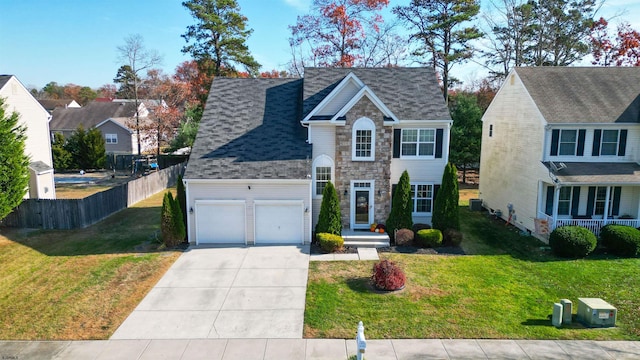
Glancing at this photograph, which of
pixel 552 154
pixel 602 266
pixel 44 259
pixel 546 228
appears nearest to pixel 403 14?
pixel 552 154

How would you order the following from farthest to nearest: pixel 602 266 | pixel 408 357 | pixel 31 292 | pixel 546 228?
pixel 546 228
pixel 602 266
pixel 31 292
pixel 408 357

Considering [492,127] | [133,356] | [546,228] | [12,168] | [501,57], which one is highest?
[501,57]

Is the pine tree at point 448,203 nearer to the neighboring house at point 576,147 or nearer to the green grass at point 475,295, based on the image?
the green grass at point 475,295

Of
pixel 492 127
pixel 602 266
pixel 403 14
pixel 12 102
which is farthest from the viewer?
pixel 403 14

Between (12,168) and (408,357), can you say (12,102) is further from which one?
(408,357)

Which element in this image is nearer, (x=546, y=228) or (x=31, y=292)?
(x=31, y=292)

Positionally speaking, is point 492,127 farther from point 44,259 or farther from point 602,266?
point 44,259

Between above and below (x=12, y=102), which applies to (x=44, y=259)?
below

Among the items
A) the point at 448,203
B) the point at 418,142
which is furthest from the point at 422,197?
the point at 418,142
